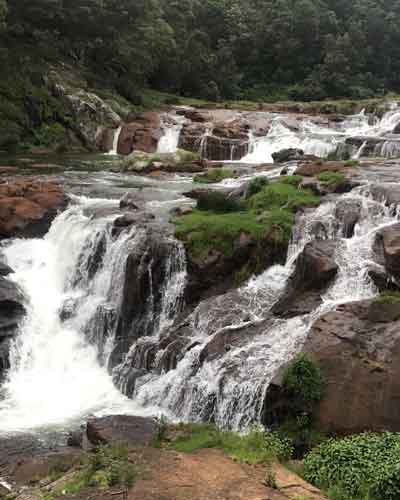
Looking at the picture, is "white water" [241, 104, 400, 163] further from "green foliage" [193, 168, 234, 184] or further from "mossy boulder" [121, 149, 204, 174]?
"green foliage" [193, 168, 234, 184]

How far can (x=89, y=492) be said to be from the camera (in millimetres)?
7078

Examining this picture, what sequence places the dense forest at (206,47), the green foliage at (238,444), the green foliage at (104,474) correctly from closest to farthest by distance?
the green foliage at (104,474)
the green foliage at (238,444)
the dense forest at (206,47)

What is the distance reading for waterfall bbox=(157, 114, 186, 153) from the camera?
3341 cm

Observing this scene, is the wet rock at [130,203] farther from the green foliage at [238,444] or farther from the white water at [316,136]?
the white water at [316,136]

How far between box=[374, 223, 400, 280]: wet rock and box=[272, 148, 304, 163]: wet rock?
14.3 meters

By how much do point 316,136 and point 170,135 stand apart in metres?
8.40

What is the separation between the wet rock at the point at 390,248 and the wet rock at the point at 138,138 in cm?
2138

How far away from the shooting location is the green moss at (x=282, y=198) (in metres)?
16.0

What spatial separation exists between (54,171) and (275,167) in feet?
31.5

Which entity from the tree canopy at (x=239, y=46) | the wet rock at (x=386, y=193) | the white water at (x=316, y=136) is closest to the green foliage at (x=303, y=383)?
the wet rock at (x=386, y=193)

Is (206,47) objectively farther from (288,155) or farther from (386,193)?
(386,193)

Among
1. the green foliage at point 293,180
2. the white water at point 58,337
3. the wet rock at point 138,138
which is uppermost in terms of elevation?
the wet rock at point 138,138

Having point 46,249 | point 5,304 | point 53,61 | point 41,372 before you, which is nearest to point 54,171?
point 46,249

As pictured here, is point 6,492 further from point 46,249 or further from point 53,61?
point 53,61
